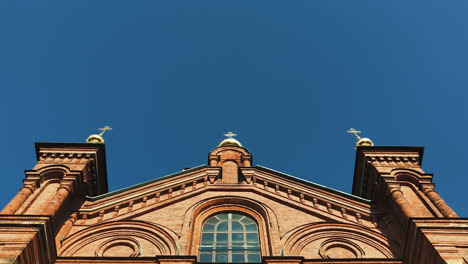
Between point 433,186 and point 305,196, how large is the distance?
4185 millimetres

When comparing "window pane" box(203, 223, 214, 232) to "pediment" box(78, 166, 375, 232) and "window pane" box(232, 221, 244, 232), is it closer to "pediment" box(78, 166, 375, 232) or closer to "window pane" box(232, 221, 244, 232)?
"window pane" box(232, 221, 244, 232)

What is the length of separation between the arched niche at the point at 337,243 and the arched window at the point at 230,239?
1167 mm

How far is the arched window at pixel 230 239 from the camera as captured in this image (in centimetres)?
1502

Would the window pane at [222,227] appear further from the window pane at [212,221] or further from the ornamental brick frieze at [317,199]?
the ornamental brick frieze at [317,199]

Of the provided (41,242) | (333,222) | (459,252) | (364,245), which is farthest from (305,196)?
(41,242)

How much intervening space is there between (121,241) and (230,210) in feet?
12.6

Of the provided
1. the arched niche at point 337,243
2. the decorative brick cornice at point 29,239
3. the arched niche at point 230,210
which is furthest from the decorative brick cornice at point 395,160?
the decorative brick cornice at point 29,239

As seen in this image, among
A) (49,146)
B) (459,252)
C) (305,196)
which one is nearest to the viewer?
(459,252)

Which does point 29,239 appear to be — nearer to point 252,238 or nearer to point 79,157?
point 79,157

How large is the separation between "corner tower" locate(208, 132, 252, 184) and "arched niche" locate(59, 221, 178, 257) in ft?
13.7

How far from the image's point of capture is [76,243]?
1534 cm

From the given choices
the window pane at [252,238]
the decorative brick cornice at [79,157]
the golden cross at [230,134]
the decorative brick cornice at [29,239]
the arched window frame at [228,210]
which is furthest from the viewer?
the golden cross at [230,134]

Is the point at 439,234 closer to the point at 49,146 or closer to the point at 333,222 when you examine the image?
the point at 333,222

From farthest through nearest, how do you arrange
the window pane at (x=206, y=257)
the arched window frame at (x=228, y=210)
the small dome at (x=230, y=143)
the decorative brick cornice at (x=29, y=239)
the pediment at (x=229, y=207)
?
the small dome at (x=230, y=143) < the pediment at (x=229, y=207) < the arched window frame at (x=228, y=210) < the window pane at (x=206, y=257) < the decorative brick cornice at (x=29, y=239)
